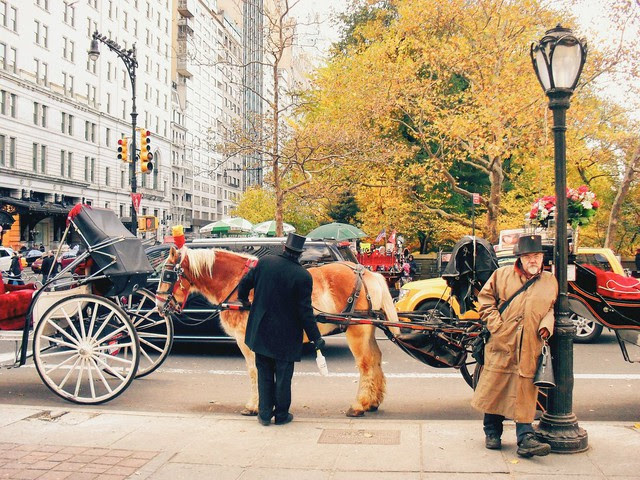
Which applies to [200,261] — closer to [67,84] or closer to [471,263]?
[471,263]

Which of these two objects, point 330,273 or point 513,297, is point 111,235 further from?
point 513,297

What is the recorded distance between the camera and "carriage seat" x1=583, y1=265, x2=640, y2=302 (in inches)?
290

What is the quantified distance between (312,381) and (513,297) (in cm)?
472

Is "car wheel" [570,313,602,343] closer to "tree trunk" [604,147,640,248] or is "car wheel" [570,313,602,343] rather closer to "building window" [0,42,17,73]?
"tree trunk" [604,147,640,248]

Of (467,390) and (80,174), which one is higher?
(80,174)

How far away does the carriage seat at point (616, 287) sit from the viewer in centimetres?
737

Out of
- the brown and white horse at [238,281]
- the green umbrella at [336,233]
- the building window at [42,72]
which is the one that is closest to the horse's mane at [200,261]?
the brown and white horse at [238,281]

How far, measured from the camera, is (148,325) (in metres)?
9.39

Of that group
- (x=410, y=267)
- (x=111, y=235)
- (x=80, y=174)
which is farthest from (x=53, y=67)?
(x=111, y=235)

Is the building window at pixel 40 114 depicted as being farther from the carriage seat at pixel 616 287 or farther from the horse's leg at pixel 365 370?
A: the carriage seat at pixel 616 287

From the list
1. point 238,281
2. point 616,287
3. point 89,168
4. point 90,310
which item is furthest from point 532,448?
point 89,168

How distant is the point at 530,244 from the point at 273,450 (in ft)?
9.80

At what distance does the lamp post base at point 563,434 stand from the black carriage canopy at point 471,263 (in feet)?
5.84

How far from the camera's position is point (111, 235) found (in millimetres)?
8688
